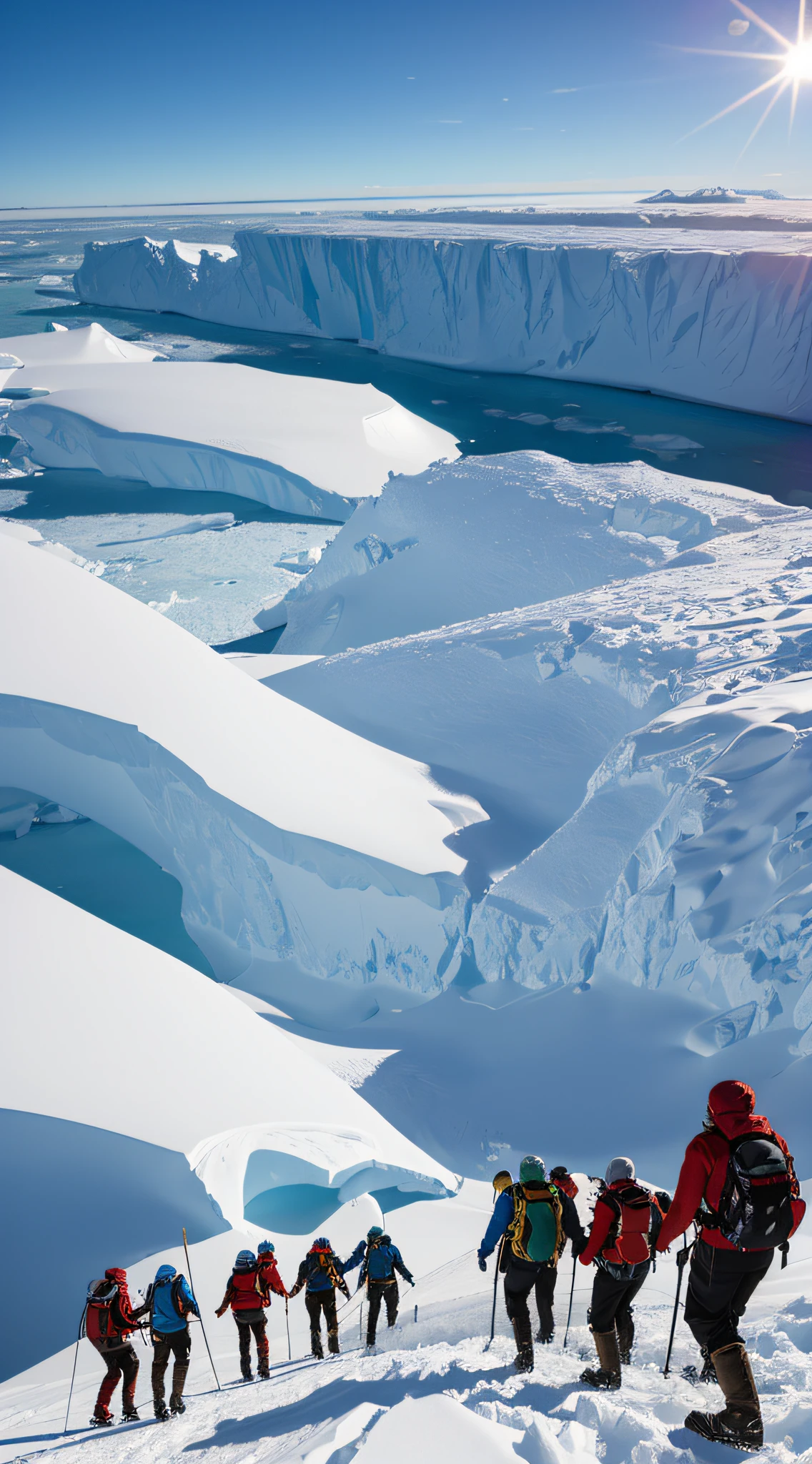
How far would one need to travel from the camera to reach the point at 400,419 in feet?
55.9

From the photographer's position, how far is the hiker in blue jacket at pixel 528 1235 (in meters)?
2.43

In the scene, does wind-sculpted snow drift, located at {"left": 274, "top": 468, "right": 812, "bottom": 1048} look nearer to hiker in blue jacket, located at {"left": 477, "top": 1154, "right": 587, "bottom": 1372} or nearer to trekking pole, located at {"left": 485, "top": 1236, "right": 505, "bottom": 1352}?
trekking pole, located at {"left": 485, "top": 1236, "right": 505, "bottom": 1352}

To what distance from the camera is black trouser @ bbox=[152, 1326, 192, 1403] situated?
9.16 feet

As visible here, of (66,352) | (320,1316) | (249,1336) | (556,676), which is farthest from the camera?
(66,352)

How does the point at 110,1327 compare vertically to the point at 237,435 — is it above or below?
below

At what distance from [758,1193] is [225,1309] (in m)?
1.86

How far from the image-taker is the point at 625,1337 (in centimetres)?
250

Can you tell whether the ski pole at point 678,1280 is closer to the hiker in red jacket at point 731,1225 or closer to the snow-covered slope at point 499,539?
the hiker in red jacket at point 731,1225

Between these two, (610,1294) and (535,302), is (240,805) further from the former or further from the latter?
(535,302)

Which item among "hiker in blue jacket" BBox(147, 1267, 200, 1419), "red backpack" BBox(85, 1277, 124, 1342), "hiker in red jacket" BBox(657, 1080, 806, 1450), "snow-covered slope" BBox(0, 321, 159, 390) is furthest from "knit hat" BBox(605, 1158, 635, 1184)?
"snow-covered slope" BBox(0, 321, 159, 390)

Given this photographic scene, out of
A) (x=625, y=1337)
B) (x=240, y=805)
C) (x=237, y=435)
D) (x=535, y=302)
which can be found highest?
(x=535, y=302)

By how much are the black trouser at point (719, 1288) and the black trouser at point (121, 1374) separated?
70.4 inches

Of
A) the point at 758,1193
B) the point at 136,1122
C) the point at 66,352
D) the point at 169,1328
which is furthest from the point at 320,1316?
the point at 66,352

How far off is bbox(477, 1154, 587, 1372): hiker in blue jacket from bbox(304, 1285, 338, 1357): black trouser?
88 cm
